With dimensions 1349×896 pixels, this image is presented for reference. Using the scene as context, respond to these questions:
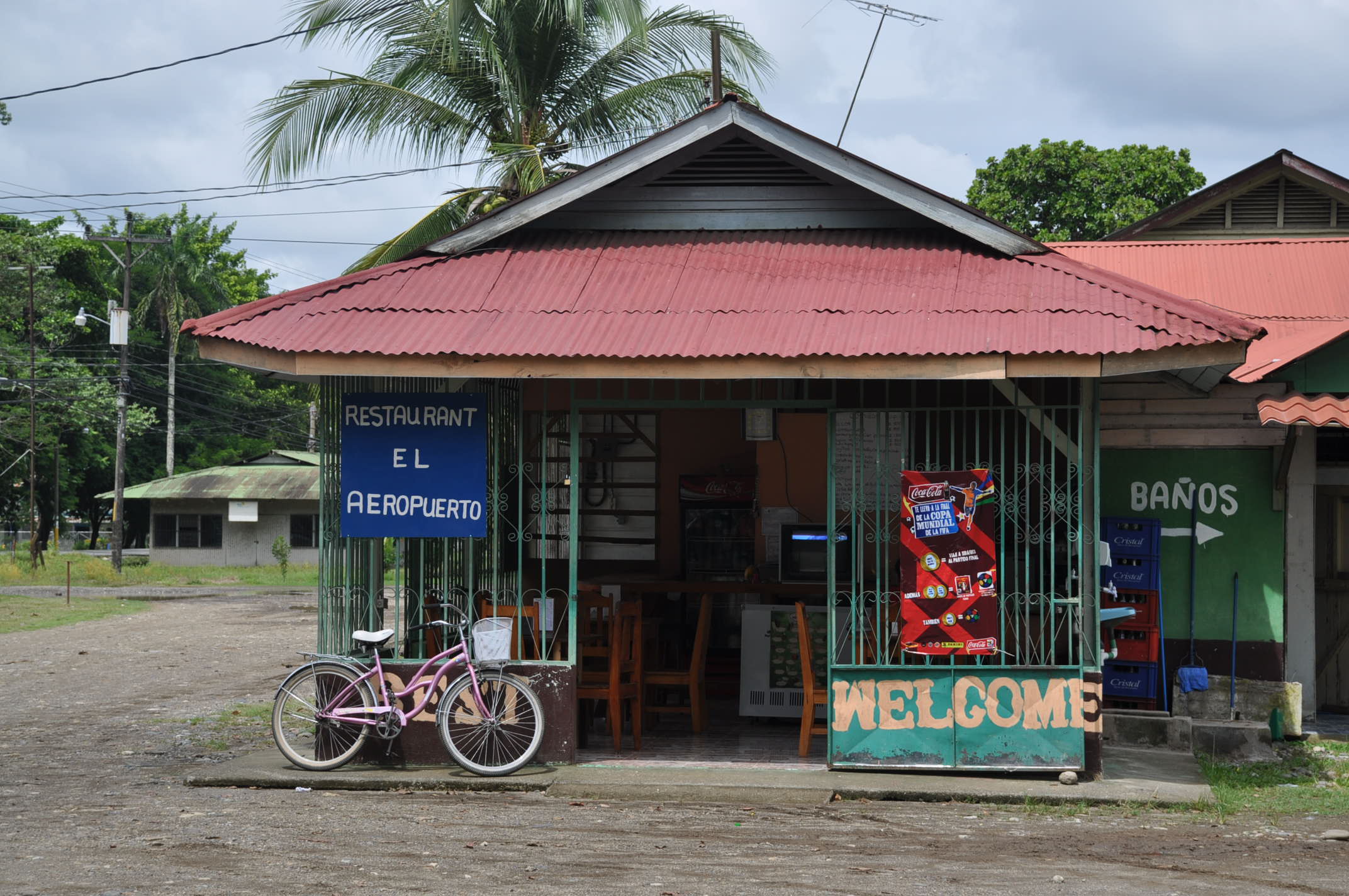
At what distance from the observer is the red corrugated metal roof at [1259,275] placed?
1101 cm

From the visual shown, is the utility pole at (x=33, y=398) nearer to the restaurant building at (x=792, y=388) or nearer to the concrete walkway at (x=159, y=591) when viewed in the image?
the concrete walkway at (x=159, y=591)

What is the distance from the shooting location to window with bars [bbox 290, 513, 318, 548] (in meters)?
42.5

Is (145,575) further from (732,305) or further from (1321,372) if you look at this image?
(1321,372)

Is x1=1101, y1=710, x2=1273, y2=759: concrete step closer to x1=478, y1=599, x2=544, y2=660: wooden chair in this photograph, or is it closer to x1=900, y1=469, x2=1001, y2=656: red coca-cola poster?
x1=900, y1=469, x2=1001, y2=656: red coca-cola poster

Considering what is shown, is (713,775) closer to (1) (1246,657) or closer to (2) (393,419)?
(2) (393,419)

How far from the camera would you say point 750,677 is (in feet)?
33.8

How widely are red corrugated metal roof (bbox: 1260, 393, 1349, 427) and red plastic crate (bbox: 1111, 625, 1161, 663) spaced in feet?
5.95

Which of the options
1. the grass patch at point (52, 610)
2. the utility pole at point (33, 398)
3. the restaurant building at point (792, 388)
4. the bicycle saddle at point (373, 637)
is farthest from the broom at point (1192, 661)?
the utility pole at point (33, 398)

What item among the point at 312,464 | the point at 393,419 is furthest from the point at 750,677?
the point at 312,464

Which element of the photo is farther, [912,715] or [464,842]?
[912,715]

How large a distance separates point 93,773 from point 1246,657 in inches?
331

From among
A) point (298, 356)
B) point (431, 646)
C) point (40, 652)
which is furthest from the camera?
point (40, 652)

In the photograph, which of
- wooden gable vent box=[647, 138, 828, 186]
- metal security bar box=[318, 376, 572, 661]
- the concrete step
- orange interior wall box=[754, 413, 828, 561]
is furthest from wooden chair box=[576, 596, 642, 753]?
the concrete step

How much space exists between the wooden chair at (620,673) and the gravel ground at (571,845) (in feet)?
4.55
